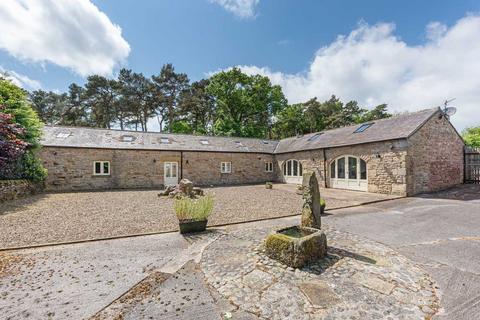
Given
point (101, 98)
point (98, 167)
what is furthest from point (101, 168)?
point (101, 98)

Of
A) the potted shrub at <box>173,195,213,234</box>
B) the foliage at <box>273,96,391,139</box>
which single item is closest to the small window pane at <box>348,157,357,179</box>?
the potted shrub at <box>173,195,213,234</box>

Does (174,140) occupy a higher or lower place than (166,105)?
lower

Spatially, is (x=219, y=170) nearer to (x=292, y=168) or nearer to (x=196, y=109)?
(x=292, y=168)

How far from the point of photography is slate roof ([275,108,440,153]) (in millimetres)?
12116

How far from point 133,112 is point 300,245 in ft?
109

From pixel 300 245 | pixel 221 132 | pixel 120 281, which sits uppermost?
pixel 221 132

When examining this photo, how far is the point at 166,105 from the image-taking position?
32.0 metres

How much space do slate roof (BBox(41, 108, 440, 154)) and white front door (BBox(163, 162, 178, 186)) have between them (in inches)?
49.5

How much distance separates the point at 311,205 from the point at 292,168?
14.6 metres

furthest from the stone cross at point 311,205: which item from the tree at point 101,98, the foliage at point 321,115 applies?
the tree at point 101,98

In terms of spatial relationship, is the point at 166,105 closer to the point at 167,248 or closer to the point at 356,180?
the point at 356,180

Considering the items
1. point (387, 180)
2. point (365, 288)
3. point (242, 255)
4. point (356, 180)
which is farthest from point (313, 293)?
point (356, 180)

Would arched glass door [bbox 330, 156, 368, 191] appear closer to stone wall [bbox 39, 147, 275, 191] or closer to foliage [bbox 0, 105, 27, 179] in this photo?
stone wall [bbox 39, 147, 275, 191]

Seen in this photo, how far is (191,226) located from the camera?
5.94m
